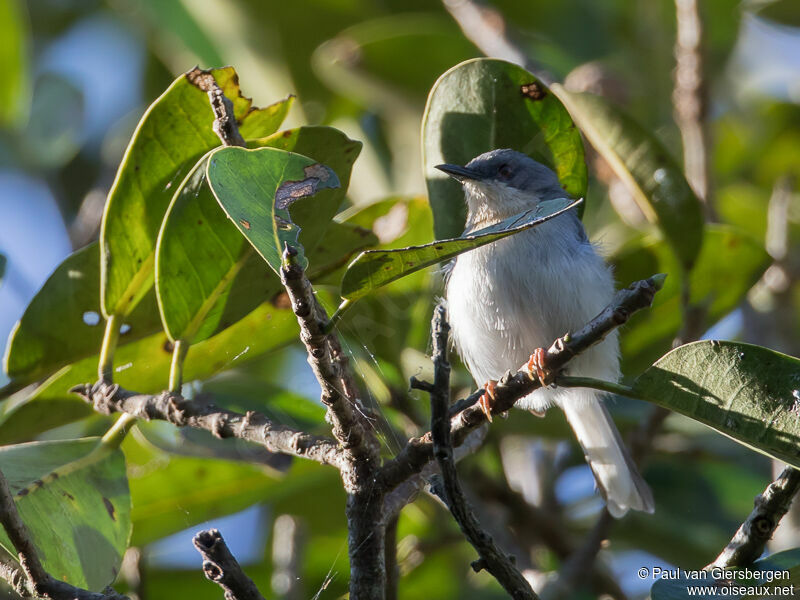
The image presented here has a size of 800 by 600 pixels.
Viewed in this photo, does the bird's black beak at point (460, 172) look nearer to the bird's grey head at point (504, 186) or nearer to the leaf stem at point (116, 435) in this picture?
the bird's grey head at point (504, 186)

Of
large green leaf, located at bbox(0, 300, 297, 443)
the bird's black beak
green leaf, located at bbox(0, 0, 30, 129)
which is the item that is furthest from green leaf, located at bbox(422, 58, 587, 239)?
green leaf, located at bbox(0, 0, 30, 129)

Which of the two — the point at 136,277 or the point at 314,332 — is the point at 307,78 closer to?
the point at 136,277

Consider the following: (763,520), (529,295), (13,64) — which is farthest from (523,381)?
(13,64)

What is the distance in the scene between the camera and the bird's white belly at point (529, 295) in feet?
9.47

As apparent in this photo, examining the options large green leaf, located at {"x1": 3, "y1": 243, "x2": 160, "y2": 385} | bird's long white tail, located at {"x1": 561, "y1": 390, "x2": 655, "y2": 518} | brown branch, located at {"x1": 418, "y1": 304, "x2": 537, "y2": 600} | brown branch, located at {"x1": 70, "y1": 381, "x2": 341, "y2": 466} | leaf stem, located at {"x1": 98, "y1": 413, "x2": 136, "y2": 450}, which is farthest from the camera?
bird's long white tail, located at {"x1": 561, "y1": 390, "x2": 655, "y2": 518}

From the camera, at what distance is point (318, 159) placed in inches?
82.3

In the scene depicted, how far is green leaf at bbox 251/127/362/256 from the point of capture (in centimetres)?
201

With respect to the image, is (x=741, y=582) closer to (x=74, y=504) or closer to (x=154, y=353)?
(x=74, y=504)

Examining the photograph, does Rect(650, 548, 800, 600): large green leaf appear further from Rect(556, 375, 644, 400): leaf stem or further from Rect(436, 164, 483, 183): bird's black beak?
Rect(436, 164, 483, 183): bird's black beak

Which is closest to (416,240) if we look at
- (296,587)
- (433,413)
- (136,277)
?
(136,277)

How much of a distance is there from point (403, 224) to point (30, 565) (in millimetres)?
1471

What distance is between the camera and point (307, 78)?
4.19 meters

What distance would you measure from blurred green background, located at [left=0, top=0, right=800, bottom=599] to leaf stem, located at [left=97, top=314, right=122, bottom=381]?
1.01 feet

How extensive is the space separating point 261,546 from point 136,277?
2.04 m
